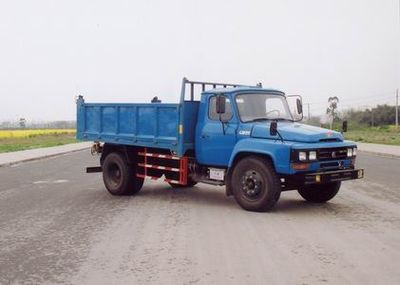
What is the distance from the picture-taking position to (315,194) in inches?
445

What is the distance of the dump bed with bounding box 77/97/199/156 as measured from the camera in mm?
11336

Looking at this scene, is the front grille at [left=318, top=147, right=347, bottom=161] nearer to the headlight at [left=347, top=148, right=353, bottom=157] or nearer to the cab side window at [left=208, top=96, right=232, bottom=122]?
the headlight at [left=347, top=148, right=353, bottom=157]

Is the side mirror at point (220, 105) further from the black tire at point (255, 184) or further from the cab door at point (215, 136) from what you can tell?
the black tire at point (255, 184)

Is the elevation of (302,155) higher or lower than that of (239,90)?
lower

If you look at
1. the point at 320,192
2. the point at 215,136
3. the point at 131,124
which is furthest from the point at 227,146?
the point at 131,124

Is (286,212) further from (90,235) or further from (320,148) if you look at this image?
(90,235)

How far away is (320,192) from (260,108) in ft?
6.92

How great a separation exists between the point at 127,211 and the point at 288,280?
518cm

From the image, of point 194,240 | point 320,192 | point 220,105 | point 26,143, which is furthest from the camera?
point 26,143

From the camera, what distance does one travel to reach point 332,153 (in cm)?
1008

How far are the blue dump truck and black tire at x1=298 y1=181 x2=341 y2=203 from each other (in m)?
0.02

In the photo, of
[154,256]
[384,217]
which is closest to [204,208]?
[384,217]

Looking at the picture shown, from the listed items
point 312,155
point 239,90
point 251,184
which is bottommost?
point 251,184

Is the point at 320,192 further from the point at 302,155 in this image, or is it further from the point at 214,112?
the point at 214,112
